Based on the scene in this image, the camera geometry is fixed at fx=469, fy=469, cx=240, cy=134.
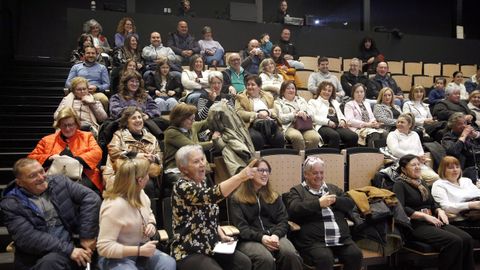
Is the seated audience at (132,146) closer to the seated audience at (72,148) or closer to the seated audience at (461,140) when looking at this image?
the seated audience at (72,148)

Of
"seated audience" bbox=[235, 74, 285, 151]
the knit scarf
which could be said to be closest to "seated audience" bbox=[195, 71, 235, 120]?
"seated audience" bbox=[235, 74, 285, 151]

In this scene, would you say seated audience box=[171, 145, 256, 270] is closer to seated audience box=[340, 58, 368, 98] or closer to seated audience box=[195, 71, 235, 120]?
seated audience box=[195, 71, 235, 120]

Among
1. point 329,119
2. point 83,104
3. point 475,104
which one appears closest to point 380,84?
point 475,104

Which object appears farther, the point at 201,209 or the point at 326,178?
the point at 326,178

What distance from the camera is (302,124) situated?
16.5 ft

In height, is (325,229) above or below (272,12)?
below

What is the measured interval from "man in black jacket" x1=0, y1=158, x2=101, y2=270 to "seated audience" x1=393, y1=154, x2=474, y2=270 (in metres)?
2.51

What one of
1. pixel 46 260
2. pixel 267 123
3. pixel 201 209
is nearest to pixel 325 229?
pixel 201 209

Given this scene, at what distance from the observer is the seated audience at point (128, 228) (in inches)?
102

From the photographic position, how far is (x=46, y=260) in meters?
2.72

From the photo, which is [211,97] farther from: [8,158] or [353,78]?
[353,78]

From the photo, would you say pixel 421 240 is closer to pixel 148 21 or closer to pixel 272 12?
pixel 148 21

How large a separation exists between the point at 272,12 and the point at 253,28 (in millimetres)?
2170

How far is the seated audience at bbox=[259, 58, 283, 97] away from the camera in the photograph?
5926 mm
